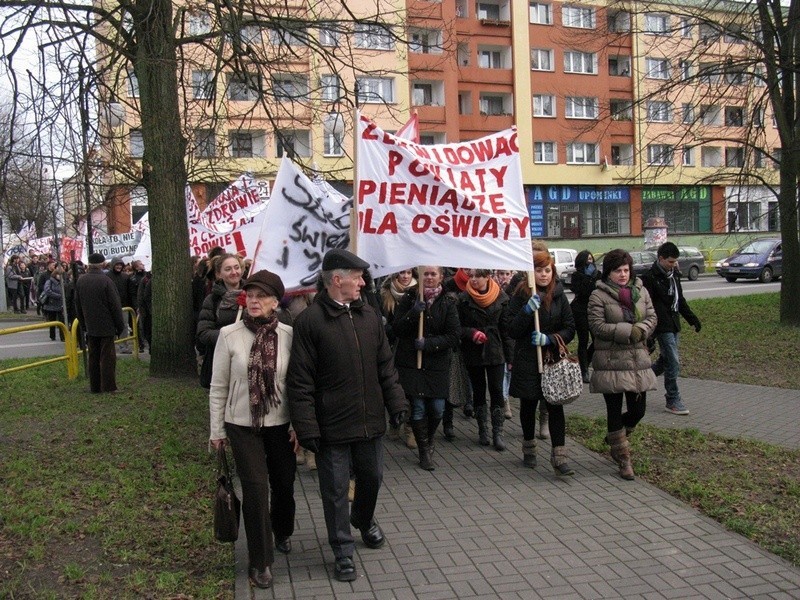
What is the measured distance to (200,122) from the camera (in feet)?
36.8

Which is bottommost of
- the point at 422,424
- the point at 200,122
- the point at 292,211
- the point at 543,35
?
the point at 422,424

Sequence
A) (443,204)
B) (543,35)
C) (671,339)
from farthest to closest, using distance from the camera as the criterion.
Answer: (543,35)
(671,339)
(443,204)

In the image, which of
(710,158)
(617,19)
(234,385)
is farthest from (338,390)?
(710,158)

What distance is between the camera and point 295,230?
6863mm

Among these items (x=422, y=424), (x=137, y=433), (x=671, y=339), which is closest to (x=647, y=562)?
(x=422, y=424)

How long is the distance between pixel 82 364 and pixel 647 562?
10.8 meters

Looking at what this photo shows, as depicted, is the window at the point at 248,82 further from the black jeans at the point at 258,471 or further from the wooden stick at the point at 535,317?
the black jeans at the point at 258,471

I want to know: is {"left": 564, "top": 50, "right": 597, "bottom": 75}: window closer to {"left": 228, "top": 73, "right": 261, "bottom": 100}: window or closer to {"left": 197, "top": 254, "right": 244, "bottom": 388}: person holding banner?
{"left": 228, "top": 73, "right": 261, "bottom": 100}: window

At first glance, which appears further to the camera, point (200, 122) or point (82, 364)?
point (82, 364)

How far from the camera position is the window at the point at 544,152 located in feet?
151

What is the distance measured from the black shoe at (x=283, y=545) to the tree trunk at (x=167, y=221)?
6.38m

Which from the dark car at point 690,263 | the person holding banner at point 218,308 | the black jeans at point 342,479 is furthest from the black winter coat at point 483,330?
the dark car at point 690,263

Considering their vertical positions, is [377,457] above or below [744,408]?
above

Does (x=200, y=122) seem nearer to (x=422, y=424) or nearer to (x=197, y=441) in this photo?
(x=197, y=441)
